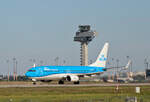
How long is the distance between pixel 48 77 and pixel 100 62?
19.0 meters

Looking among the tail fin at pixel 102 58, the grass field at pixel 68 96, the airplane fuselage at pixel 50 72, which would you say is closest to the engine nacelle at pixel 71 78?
the airplane fuselage at pixel 50 72

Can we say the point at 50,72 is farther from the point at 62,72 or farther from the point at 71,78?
the point at 71,78

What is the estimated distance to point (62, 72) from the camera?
10144 centimetres

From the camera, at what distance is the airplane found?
3900 inches

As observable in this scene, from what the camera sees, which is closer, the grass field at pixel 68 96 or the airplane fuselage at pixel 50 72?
the grass field at pixel 68 96

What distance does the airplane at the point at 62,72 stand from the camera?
99.1 metres

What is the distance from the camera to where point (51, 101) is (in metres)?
50.6

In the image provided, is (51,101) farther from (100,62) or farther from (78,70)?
(100,62)

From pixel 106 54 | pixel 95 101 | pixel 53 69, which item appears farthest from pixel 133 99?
pixel 106 54

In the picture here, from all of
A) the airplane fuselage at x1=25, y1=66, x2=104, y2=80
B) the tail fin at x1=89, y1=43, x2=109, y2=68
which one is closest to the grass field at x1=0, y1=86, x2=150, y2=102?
the airplane fuselage at x1=25, y1=66, x2=104, y2=80

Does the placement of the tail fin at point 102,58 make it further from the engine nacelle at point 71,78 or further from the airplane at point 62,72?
the engine nacelle at point 71,78

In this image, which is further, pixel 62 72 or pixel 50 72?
pixel 62 72

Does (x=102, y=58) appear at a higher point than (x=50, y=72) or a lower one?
higher

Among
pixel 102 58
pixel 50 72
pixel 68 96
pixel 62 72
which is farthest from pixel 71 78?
pixel 68 96
